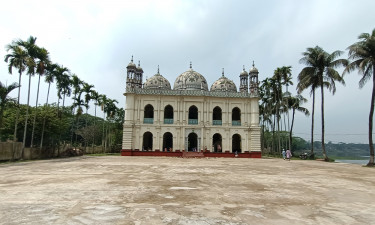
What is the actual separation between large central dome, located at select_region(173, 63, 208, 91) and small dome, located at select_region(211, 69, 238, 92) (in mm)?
1774

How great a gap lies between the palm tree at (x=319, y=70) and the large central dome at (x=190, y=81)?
13.3 metres

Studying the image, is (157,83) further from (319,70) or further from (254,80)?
(319,70)

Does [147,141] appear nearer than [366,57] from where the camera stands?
No

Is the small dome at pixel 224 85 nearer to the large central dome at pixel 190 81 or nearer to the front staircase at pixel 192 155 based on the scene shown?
Result: the large central dome at pixel 190 81

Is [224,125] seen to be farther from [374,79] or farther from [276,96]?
[374,79]

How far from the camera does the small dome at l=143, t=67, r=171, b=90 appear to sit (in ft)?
120

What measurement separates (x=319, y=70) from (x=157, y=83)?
841 inches

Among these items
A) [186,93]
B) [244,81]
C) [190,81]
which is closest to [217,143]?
[186,93]

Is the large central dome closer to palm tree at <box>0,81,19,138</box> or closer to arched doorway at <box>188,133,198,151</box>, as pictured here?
arched doorway at <box>188,133,198,151</box>

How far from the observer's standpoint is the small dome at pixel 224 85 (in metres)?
37.1

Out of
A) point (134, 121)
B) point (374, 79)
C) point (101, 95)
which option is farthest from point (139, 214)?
point (101, 95)

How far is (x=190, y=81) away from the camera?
3594 cm

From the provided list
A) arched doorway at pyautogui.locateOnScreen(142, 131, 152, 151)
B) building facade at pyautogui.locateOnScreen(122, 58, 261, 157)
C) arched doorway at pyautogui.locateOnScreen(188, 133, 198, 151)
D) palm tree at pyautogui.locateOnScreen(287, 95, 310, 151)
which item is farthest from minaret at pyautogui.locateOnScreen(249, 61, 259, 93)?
arched doorway at pyautogui.locateOnScreen(142, 131, 152, 151)

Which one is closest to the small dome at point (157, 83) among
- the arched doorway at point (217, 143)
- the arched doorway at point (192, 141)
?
the arched doorway at point (192, 141)
